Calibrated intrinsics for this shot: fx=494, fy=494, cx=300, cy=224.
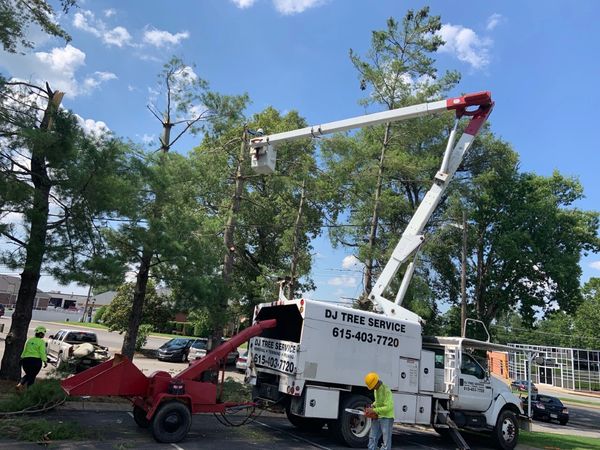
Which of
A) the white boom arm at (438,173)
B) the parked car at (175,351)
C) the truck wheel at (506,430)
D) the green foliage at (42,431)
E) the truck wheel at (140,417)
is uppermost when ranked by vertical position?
the white boom arm at (438,173)

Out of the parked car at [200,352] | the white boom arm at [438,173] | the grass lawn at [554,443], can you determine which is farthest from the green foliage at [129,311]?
the grass lawn at [554,443]

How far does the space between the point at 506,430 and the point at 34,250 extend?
40.9 feet

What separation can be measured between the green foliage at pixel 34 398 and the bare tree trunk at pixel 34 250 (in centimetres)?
216

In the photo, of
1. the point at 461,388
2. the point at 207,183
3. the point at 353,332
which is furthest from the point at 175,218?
the point at 461,388

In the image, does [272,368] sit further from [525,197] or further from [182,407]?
[525,197]

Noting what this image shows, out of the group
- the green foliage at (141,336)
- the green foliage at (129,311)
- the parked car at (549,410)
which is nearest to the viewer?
the parked car at (549,410)

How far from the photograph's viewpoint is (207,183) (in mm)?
16562

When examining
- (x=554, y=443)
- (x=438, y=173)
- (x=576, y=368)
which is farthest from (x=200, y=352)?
(x=576, y=368)

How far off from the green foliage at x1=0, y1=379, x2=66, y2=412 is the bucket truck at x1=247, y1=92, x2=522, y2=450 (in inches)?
164

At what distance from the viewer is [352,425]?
1063cm

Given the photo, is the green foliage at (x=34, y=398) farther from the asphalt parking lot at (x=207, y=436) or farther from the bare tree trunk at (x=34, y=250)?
the bare tree trunk at (x=34, y=250)

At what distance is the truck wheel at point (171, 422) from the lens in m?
8.91

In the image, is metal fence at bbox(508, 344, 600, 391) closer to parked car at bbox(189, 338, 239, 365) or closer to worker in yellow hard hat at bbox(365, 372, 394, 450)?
parked car at bbox(189, 338, 239, 365)

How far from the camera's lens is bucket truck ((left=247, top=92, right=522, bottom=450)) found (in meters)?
10.2
